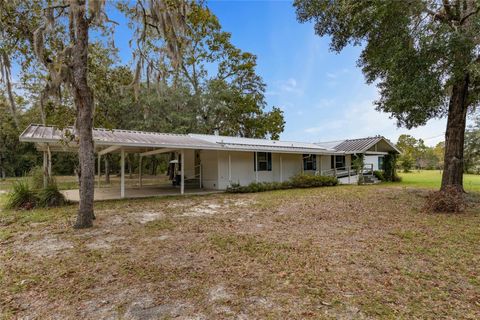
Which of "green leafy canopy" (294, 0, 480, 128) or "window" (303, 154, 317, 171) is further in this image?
"window" (303, 154, 317, 171)

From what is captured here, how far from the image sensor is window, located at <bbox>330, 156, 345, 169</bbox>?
20672 millimetres

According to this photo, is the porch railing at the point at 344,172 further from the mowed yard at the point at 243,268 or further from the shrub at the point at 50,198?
the shrub at the point at 50,198

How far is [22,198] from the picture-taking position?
9039 millimetres

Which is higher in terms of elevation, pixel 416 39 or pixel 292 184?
pixel 416 39

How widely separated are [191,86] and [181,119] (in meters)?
4.35

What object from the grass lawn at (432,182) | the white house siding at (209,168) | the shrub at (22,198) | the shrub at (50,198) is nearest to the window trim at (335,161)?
the grass lawn at (432,182)

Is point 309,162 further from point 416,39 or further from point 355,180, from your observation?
point 416,39

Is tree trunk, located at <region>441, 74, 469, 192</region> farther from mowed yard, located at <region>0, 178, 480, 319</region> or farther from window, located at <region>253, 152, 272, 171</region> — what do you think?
window, located at <region>253, 152, 272, 171</region>

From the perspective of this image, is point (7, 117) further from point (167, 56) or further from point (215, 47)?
point (167, 56)

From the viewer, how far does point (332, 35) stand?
10539 millimetres

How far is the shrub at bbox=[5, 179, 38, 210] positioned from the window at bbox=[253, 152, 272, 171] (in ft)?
34.8

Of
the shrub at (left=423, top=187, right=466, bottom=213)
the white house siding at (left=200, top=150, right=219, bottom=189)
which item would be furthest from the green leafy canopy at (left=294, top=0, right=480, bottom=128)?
the white house siding at (left=200, top=150, right=219, bottom=189)

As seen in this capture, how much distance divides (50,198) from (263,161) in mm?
10899

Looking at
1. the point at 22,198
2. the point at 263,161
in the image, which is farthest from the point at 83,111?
the point at 263,161
